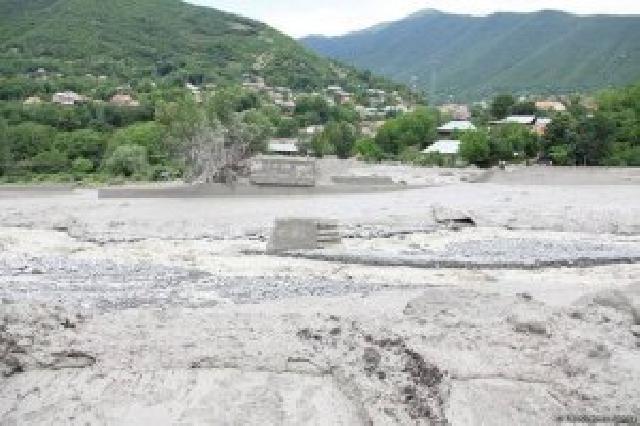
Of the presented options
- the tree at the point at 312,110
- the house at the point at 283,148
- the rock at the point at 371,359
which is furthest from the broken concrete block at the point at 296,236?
the tree at the point at 312,110

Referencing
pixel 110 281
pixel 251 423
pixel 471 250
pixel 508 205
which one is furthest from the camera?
pixel 508 205

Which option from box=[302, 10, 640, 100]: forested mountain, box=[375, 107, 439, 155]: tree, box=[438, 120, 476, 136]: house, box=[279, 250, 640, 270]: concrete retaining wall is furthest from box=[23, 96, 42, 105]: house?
box=[302, 10, 640, 100]: forested mountain

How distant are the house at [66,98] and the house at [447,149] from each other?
25201 mm

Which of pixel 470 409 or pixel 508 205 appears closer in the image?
pixel 470 409

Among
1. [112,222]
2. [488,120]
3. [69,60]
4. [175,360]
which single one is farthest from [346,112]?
[175,360]

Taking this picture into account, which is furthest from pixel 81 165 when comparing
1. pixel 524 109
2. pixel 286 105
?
pixel 286 105

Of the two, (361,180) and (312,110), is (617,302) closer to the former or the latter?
(361,180)

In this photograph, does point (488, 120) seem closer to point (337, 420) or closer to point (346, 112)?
point (346, 112)

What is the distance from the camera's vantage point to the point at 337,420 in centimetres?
801

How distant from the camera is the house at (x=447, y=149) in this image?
4753 centimetres

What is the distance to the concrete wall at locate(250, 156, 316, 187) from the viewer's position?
28625 millimetres

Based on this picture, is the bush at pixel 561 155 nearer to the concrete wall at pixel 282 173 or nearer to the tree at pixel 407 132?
the tree at pixel 407 132

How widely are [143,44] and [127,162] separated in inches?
2131

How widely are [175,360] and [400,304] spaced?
4.17 m
